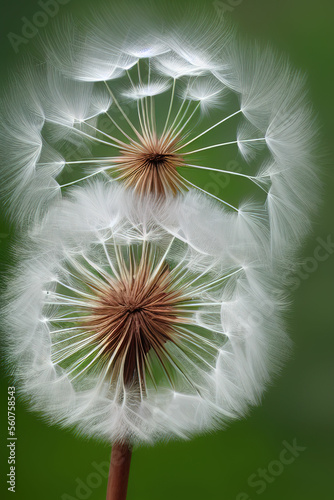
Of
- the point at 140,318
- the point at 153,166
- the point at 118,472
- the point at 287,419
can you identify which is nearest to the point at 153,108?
the point at 153,166

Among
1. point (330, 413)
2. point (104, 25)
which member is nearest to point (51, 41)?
point (104, 25)

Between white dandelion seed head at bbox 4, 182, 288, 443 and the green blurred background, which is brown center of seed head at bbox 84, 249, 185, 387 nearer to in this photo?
white dandelion seed head at bbox 4, 182, 288, 443

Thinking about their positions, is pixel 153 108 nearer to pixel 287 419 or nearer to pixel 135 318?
pixel 135 318

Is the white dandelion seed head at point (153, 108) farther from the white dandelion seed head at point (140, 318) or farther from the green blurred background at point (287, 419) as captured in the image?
the green blurred background at point (287, 419)

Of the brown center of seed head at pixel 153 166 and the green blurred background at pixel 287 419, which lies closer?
the brown center of seed head at pixel 153 166

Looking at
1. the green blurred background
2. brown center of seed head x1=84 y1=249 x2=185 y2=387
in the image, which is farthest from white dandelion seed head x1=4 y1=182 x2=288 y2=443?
the green blurred background

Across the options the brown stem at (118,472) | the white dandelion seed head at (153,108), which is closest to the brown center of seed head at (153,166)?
the white dandelion seed head at (153,108)
